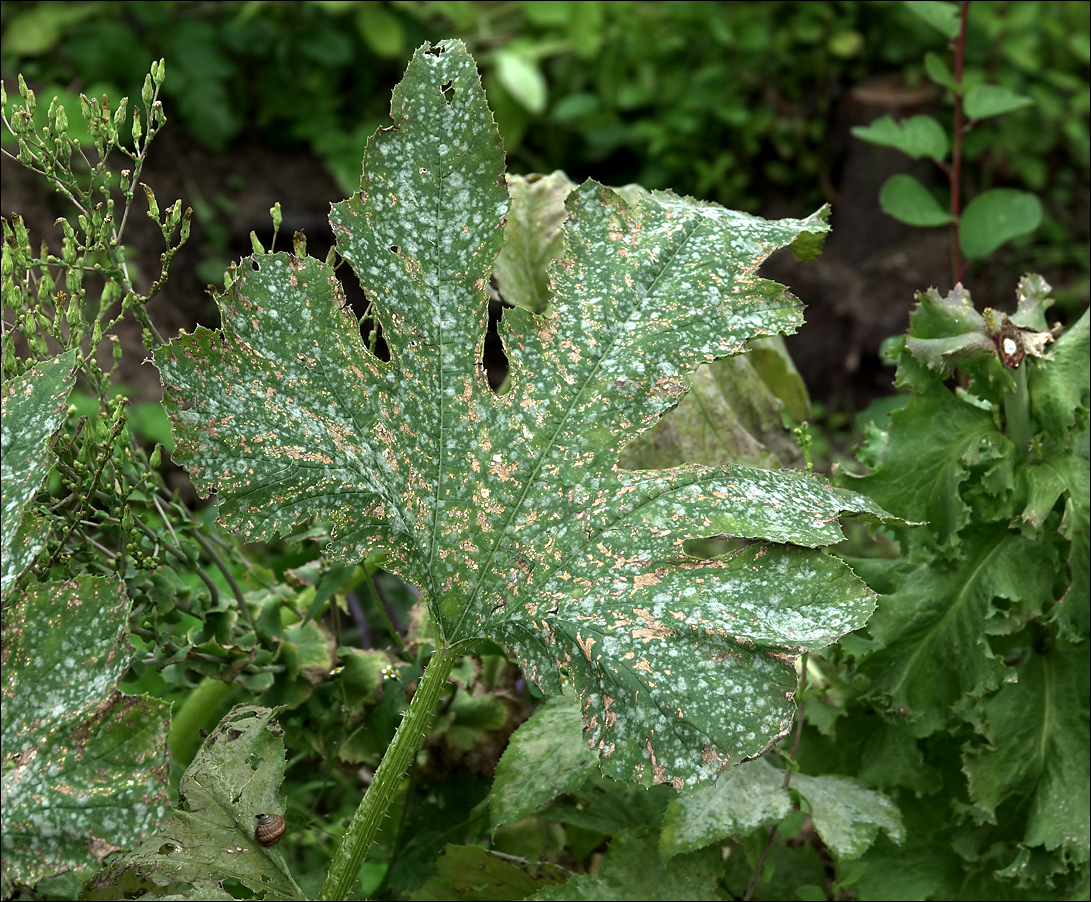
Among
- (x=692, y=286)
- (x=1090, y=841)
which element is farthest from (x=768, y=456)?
(x=1090, y=841)

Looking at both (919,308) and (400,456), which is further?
(919,308)

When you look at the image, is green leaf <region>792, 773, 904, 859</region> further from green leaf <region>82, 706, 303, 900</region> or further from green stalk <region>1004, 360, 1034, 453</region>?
green leaf <region>82, 706, 303, 900</region>

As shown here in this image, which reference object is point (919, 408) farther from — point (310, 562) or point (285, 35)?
point (285, 35)

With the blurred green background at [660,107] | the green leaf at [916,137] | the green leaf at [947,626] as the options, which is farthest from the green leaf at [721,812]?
the blurred green background at [660,107]

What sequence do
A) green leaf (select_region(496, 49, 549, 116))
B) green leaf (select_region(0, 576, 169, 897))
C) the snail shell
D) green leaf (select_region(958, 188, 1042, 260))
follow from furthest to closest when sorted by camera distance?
green leaf (select_region(496, 49, 549, 116)) → green leaf (select_region(958, 188, 1042, 260)) → the snail shell → green leaf (select_region(0, 576, 169, 897))

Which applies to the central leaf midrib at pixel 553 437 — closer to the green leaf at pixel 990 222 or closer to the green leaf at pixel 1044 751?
the green leaf at pixel 1044 751

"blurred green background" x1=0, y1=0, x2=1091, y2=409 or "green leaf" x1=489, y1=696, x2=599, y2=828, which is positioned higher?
"green leaf" x1=489, y1=696, x2=599, y2=828

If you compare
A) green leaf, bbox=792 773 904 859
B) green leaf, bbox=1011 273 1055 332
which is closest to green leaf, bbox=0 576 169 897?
green leaf, bbox=792 773 904 859

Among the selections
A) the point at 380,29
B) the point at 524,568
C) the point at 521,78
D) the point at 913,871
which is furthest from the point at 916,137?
the point at 380,29
